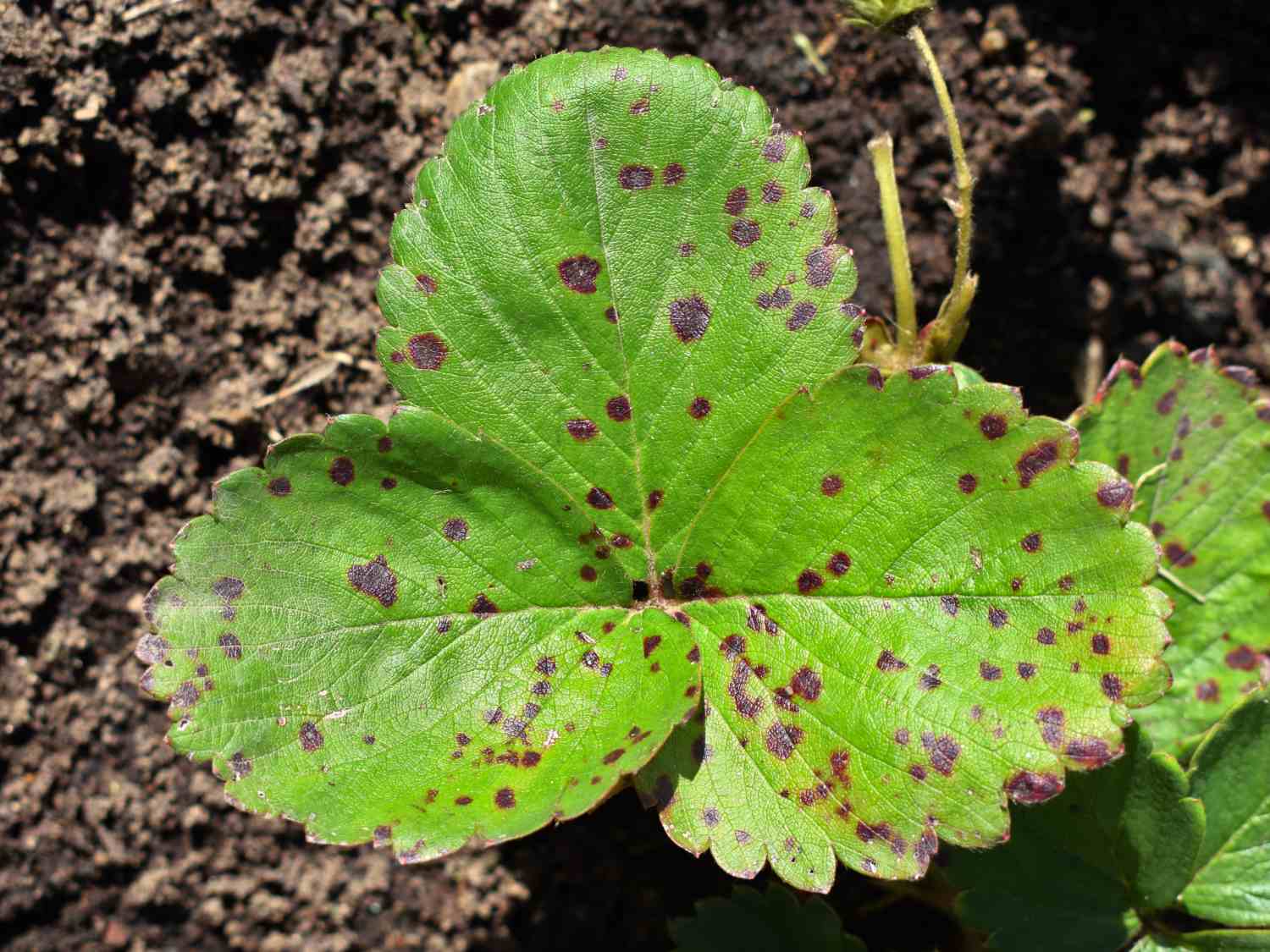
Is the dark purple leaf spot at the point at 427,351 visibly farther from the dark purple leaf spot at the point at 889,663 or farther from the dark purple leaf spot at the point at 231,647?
the dark purple leaf spot at the point at 889,663

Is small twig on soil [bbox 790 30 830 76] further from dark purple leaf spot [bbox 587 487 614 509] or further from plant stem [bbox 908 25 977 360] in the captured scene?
dark purple leaf spot [bbox 587 487 614 509]

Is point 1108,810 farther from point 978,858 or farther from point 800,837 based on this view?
point 800,837

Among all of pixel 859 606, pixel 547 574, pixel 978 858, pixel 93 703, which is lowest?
pixel 93 703

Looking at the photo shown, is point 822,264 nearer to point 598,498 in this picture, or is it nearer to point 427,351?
point 598,498

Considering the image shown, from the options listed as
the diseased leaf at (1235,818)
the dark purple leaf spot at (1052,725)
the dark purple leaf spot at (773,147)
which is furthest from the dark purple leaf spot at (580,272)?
the diseased leaf at (1235,818)

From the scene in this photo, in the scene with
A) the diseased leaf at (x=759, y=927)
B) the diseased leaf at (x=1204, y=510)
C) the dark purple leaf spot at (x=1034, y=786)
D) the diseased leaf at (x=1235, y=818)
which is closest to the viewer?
the dark purple leaf spot at (x=1034, y=786)

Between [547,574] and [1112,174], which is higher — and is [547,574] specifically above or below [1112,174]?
below

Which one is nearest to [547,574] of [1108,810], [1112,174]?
[1108,810]
